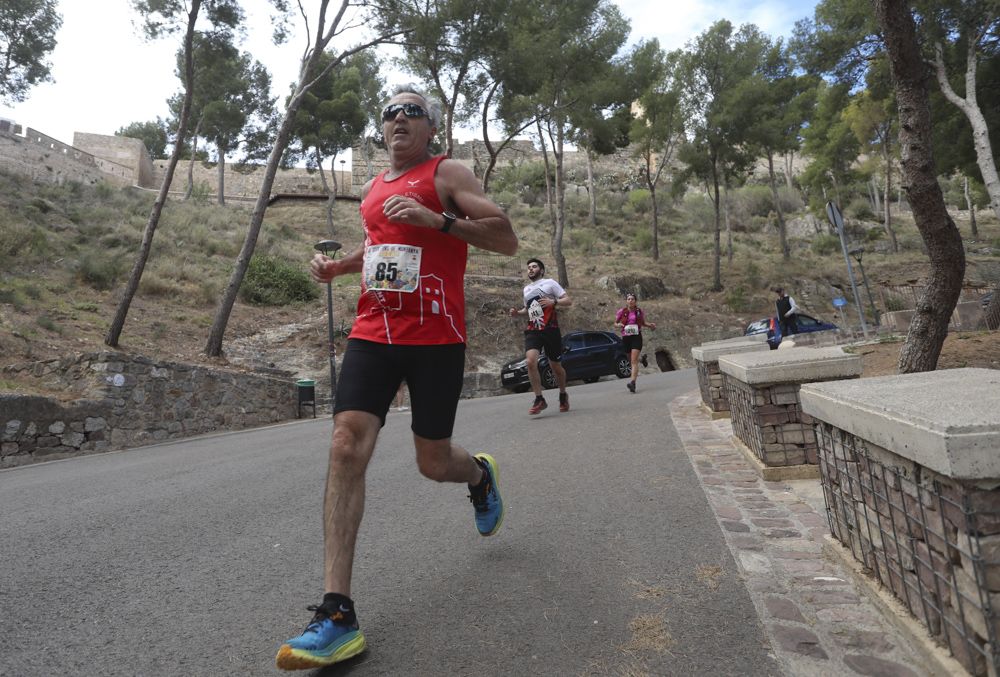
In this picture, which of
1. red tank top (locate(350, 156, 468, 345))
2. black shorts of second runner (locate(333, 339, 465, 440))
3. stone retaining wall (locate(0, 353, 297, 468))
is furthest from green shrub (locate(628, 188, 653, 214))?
black shorts of second runner (locate(333, 339, 465, 440))

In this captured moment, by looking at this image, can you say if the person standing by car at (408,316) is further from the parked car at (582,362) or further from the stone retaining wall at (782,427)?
the parked car at (582,362)

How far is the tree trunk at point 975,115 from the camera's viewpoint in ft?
49.5

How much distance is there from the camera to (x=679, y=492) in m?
3.79

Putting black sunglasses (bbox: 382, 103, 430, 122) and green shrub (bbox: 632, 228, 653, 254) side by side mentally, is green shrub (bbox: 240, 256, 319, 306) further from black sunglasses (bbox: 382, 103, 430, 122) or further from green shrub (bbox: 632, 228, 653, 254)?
green shrub (bbox: 632, 228, 653, 254)

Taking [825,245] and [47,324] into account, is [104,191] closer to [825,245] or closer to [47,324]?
[47,324]

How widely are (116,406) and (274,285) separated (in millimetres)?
10129

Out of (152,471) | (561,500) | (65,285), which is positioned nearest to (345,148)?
(65,285)

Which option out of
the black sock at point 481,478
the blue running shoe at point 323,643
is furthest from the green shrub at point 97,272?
the blue running shoe at point 323,643

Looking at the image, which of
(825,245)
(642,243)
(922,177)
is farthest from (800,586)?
(825,245)

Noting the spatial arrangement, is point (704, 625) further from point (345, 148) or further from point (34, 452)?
point (345, 148)

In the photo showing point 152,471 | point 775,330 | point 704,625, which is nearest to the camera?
point 704,625

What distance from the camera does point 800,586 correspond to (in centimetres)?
230

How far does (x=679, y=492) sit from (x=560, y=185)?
23.4 metres

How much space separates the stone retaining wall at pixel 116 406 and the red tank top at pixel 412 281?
8.60m
